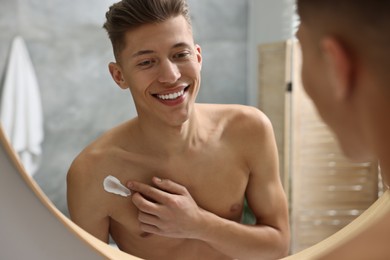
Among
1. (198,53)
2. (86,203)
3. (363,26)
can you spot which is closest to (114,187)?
(86,203)

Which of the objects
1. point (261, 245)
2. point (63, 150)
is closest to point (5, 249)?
point (63, 150)

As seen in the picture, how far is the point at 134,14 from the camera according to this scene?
384 mm

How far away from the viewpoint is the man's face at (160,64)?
0.39 metres

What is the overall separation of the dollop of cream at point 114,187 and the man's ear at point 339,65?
201mm

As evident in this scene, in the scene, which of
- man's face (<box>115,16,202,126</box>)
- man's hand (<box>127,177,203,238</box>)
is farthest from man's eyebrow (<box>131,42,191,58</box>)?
man's hand (<box>127,177,203,238</box>)

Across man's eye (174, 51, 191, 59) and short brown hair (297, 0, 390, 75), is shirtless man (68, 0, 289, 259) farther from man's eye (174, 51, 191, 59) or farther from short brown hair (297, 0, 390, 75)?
short brown hair (297, 0, 390, 75)

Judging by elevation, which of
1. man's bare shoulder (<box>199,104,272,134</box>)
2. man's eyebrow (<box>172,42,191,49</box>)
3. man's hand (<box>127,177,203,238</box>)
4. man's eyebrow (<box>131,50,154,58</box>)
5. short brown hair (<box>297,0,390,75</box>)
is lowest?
man's hand (<box>127,177,203,238</box>)

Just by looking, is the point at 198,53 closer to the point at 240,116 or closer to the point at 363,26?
the point at 240,116

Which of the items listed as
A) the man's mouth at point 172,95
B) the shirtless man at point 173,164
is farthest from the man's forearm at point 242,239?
the man's mouth at point 172,95

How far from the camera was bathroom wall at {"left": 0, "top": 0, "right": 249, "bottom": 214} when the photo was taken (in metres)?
0.37

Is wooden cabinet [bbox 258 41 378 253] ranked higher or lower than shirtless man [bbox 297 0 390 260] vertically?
lower

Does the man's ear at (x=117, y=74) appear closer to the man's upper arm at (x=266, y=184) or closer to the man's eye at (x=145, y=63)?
the man's eye at (x=145, y=63)

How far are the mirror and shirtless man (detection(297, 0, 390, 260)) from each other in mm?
118

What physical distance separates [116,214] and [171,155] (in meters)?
0.07
